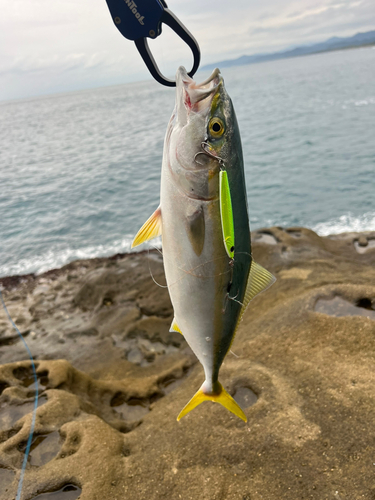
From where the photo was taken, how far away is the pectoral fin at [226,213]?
5.73 feet

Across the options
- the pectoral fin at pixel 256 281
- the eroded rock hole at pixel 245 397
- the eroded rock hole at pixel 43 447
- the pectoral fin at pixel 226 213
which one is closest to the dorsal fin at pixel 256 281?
the pectoral fin at pixel 256 281

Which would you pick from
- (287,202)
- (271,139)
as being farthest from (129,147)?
(287,202)

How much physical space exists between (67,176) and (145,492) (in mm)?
20053

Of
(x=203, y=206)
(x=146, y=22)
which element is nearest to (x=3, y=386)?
(x=203, y=206)

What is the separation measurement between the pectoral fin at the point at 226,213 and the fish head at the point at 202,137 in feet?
0.34

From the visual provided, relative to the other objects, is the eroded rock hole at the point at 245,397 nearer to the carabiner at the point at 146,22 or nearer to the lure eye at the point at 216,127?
the lure eye at the point at 216,127

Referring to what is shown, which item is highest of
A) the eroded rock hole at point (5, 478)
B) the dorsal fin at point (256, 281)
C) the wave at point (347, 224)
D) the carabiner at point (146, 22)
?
the carabiner at point (146, 22)

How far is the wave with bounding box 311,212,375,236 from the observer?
10641mm

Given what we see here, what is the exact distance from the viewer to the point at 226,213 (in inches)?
69.9

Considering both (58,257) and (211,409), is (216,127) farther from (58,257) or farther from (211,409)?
(58,257)

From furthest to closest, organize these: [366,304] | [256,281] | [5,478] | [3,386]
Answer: [366,304] → [3,386] → [5,478] → [256,281]

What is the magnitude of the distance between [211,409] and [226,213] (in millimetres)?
2541

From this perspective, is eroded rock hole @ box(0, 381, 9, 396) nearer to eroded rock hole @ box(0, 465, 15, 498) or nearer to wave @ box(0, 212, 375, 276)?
eroded rock hole @ box(0, 465, 15, 498)

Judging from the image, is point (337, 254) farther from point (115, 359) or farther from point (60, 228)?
point (60, 228)
